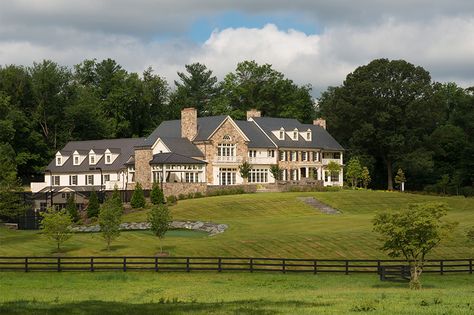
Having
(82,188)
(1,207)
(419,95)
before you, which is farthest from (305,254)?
(419,95)

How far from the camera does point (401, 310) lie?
822 inches

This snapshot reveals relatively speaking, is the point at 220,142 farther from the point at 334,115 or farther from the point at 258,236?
the point at 258,236

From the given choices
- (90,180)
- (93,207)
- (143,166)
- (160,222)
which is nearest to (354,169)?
(143,166)

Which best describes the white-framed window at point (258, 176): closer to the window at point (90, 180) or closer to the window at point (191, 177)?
the window at point (191, 177)

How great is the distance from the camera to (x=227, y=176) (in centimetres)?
8681

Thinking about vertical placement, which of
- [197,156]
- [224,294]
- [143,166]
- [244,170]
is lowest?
[224,294]

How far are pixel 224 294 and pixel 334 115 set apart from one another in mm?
77870

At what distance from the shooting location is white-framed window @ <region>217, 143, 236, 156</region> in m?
86.2

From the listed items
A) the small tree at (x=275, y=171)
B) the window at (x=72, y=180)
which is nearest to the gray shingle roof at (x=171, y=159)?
the small tree at (x=275, y=171)

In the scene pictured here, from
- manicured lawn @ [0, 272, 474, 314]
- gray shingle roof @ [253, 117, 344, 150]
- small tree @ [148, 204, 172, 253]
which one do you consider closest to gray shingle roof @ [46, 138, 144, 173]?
Answer: gray shingle roof @ [253, 117, 344, 150]

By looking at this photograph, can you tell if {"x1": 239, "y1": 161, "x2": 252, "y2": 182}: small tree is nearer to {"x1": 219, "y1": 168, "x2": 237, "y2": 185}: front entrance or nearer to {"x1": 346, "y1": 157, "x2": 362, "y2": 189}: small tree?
{"x1": 219, "y1": 168, "x2": 237, "y2": 185}: front entrance

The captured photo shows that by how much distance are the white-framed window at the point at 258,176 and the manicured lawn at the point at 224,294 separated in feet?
170

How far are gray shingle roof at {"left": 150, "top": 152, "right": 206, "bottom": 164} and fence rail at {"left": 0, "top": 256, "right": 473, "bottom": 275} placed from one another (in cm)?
3734

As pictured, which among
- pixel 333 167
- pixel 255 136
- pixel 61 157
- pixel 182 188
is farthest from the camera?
pixel 333 167
